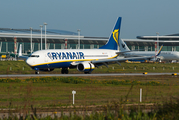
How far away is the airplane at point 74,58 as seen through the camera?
49.1m

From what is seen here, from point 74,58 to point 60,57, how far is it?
2.79 meters

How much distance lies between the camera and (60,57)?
50.8m

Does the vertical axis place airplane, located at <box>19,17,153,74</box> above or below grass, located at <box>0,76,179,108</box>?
above

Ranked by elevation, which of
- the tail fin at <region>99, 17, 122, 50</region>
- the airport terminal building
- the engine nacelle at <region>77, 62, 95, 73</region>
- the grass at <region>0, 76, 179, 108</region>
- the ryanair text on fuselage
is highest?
the airport terminal building

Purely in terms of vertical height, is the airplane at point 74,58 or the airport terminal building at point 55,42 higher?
the airport terminal building at point 55,42

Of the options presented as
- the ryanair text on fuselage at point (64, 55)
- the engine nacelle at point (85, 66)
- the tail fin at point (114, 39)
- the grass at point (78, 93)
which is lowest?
the grass at point (78, 93)

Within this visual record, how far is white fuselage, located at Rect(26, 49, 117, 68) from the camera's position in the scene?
48781mm

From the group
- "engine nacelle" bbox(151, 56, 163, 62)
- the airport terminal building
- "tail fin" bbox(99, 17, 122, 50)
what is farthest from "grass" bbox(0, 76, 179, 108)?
the airport terminal building

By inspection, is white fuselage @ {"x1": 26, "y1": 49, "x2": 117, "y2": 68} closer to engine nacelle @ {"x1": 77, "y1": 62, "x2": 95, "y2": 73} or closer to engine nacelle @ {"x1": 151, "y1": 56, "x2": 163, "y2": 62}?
engine nacelle @ {"x1": 77, "y1": 62, "x2": 95, "y2": 73}

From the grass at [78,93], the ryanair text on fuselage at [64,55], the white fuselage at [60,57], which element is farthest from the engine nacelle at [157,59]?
the grass at [78,93]

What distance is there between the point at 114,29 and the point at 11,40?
104 m

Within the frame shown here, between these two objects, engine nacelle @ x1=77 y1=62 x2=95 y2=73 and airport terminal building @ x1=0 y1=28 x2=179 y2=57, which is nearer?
engine nacelle @ x1=77 y1=62 x2=95 y2=73

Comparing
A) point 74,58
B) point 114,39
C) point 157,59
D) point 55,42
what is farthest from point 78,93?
point 55,42

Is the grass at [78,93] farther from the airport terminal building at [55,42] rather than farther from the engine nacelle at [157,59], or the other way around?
the airport terminal building at [55,42]
